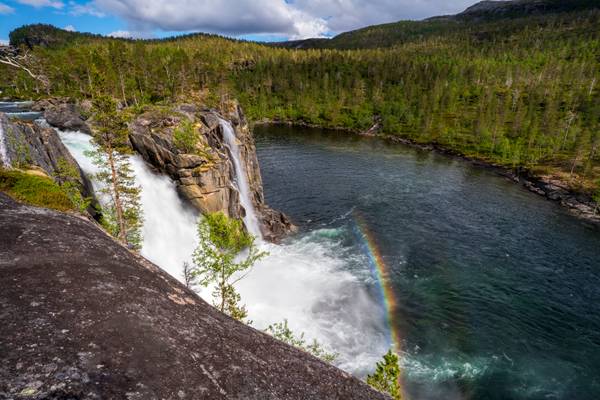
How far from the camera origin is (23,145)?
2798 centimetres

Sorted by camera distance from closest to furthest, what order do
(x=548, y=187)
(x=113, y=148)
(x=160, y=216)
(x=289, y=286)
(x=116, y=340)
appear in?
1. (x=116, y=340)
2. (x=113, y=148)
3. (x=160, y=216)
4. (x=289, y=286)
5. (x=548, y=187)

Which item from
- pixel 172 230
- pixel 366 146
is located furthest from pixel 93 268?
pixel 366 146

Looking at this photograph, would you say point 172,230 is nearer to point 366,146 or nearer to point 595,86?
point 366,146

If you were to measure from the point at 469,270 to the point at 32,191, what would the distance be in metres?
56.7

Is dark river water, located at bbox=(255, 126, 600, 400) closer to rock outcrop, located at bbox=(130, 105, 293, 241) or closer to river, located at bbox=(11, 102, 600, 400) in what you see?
river, located at bbox=(11, 102, 600, 400)

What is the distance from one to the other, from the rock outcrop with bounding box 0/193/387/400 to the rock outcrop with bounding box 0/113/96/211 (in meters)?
17.2

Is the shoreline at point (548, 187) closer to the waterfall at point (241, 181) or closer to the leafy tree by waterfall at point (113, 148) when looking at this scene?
the waterfall at point (241, 181)

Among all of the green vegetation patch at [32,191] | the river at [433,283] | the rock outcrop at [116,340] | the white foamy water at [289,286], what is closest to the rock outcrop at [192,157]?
the white foamy water at [289,286]

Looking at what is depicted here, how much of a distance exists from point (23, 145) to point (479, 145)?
492ft

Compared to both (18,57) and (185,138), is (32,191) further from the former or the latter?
(185,138)

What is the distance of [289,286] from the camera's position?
4953 centimetres

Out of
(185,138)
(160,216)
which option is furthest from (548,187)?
(160,216)

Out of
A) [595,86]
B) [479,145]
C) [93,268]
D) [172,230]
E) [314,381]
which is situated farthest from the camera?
[595,86]

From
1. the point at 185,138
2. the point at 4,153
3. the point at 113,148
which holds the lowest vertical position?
the point at 185,138
